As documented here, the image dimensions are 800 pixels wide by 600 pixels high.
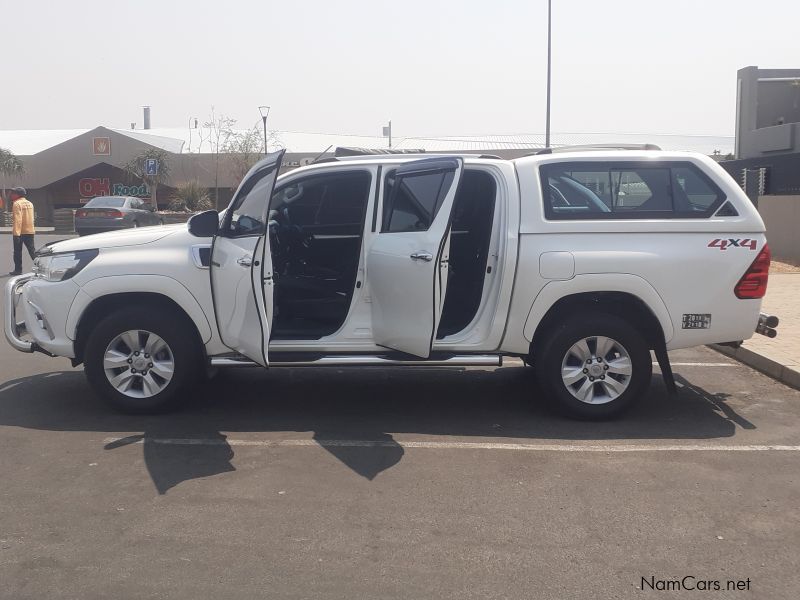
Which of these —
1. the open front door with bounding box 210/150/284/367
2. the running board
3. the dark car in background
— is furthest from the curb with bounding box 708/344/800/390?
the dark car in background

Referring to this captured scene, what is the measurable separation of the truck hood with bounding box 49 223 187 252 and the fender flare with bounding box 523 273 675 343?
9.33ft

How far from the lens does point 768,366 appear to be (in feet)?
26.6

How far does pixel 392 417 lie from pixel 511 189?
1973 mm

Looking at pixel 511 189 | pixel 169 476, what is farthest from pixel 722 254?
pixel 169 476

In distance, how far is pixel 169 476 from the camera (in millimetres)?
5348

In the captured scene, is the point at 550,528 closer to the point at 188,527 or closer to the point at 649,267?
the point at 188,527

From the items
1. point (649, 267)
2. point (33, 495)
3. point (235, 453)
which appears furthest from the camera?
point (649, 267)

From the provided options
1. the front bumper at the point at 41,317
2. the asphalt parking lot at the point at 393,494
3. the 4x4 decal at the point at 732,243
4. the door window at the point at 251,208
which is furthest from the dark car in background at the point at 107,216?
the 4x4 decal at the point at 732,243

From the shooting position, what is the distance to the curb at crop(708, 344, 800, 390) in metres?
7.64

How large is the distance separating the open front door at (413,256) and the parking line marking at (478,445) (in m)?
0.71

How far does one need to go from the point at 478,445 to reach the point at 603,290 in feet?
4.86

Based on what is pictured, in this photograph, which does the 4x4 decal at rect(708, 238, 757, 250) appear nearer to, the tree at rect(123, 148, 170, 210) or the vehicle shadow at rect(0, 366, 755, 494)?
the vehicle shadow at rect(0, 366, 755, 494)

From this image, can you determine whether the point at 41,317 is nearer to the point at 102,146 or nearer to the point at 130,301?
the point at 130,301

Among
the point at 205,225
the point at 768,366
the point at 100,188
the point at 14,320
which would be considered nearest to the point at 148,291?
the point at 205,225
